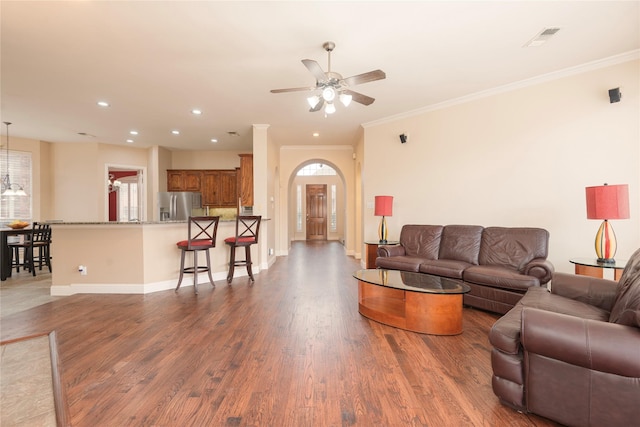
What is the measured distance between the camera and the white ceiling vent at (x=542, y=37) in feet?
9.41

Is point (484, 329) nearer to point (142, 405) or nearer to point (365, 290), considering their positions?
point (365, 290)

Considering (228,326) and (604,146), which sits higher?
(604,146)

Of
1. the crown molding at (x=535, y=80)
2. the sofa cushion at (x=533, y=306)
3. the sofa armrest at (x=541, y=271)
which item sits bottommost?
the sofa cushion at (x=533, y=306)

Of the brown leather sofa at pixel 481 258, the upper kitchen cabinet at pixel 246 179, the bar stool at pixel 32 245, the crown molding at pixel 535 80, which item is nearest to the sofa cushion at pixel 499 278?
the brown leather sofa at pixel 481 258

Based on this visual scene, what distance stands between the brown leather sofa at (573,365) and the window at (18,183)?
911 cm

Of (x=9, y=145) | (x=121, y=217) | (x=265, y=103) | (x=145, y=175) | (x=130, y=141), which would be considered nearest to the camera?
(x=265, y=103)

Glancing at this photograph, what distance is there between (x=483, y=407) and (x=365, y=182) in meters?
4.51

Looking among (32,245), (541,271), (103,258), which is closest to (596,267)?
(541,271)

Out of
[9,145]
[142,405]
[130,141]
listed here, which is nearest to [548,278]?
[142,405]

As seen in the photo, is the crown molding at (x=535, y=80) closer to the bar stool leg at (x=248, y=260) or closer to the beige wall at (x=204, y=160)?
the bar stool leg at (x=248, y=260)

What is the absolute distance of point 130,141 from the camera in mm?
7289

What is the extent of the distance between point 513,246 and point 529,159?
4.17 ft

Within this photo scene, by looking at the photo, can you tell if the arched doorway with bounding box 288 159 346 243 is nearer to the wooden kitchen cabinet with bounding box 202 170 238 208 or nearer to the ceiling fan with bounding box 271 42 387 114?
the wooden kitchen cabinet with bounding box 202 170 238 208

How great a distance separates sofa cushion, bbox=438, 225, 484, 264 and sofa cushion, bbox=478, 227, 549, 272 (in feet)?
0.29
